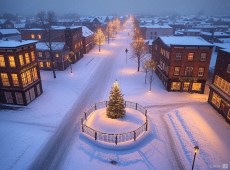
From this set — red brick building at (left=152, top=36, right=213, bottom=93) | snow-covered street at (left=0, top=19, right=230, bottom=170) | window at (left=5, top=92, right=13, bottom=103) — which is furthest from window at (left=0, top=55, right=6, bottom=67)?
red brick building at (left=152, top=36, right=213, bottom=93)

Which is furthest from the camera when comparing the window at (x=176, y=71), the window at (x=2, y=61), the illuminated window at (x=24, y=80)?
the window at (x=176, y=71)

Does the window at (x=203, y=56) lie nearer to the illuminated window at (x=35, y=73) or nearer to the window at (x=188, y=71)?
the window at (x=188, y=71)

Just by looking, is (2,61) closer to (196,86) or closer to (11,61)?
(11,61)

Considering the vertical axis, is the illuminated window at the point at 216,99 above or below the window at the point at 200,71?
below

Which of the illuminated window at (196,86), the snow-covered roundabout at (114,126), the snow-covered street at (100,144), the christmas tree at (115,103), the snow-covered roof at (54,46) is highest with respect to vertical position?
the snow-covered roof at (54,46)

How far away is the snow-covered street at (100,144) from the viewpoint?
19.9 m

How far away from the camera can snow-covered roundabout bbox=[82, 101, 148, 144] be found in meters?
22.8

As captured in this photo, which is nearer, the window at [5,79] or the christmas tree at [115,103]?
the christmas tree at [115,103]

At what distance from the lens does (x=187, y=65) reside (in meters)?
35.5

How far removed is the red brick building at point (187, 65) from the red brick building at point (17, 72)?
24561 mm

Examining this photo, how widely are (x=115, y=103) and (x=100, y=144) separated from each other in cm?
573

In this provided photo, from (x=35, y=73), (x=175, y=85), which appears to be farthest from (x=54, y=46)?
(x=175, y=85)

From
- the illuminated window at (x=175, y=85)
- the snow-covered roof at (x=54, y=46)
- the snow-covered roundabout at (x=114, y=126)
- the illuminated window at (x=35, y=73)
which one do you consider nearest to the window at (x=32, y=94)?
the illuminated window at (x=35, y=73)

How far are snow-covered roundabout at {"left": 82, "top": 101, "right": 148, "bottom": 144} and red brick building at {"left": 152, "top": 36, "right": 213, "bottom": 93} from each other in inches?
459
